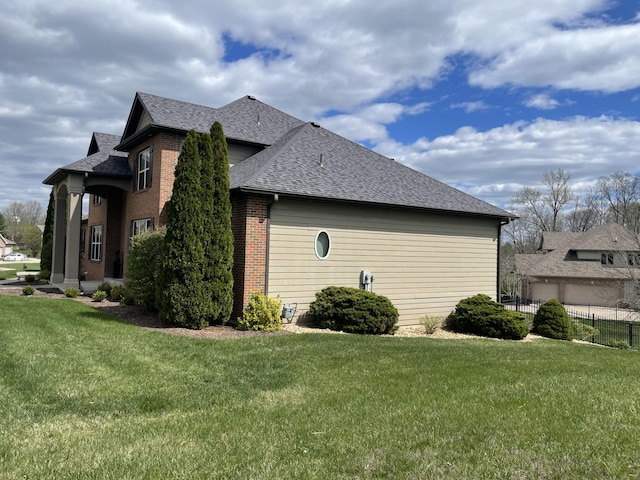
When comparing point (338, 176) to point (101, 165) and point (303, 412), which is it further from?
point (303, 412)

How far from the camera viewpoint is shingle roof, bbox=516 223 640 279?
121ft

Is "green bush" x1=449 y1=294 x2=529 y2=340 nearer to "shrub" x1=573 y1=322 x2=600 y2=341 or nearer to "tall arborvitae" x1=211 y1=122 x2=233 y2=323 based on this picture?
"shrub" x1=573 y1=322 x2=600 y2=341

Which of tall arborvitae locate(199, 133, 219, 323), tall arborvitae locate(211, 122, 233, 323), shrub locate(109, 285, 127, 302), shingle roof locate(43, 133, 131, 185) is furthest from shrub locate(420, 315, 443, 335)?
shingle roof locate(43, 133, 131, 185)

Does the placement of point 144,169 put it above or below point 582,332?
above

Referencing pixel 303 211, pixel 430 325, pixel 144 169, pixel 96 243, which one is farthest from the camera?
pixel 96 243

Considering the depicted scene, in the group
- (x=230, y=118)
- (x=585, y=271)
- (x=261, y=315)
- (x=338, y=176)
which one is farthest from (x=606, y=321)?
(x=261, y=315)

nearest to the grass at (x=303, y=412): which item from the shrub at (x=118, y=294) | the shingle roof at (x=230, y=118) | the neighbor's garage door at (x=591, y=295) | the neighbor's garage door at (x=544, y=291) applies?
the shrub at (x=118, y=294)

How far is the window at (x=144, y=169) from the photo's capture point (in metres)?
16.3

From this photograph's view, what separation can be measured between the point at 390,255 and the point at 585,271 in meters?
29.3

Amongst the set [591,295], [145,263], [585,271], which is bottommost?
[591,295]

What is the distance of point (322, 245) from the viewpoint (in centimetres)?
1330

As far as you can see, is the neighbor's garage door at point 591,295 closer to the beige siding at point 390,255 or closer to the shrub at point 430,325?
the beige siding at point 390,255

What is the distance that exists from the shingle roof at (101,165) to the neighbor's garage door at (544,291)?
3329 centimetres

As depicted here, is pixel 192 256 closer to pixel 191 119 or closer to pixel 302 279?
pixel 302 279
